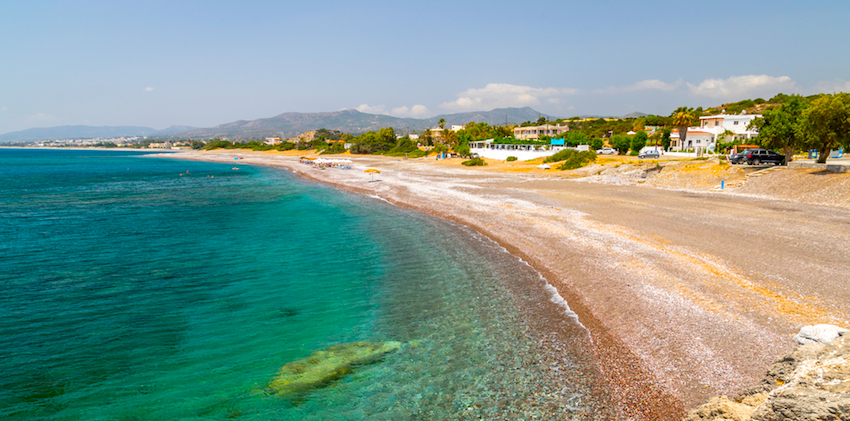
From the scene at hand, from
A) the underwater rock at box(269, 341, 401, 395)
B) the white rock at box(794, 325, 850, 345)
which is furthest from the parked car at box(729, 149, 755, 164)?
the underwater rock at box(269, 341, 401, 395)

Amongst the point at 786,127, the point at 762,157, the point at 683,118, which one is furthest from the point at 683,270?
the point at 683,118

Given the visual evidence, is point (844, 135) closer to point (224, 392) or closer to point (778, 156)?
point (778, 156)

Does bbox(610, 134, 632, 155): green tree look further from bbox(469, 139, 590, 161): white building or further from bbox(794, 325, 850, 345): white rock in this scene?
bbox(794, 325, 850, 345): white rock

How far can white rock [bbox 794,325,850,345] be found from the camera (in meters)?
6.60

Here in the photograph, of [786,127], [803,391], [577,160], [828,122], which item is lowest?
[803,391]

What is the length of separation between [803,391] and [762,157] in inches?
1782

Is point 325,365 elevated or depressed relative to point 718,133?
depressed

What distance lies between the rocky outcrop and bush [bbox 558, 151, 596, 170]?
50.1 meters

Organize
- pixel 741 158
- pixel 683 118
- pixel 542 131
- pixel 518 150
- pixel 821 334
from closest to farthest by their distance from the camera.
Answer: pixel 821 334 < pixel 741 158 < pixel 683 118 < pixel 518 150 < pixel 542 131

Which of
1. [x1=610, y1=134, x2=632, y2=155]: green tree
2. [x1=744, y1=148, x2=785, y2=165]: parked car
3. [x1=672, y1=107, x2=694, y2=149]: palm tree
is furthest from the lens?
[x1=610, y1=134, x2=632, y2=155]: green tree

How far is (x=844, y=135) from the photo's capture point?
30359 millimetres

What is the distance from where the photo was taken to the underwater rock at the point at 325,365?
372 inches

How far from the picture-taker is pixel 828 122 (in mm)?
30234

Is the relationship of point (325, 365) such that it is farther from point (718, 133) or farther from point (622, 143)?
point (718, 133)
